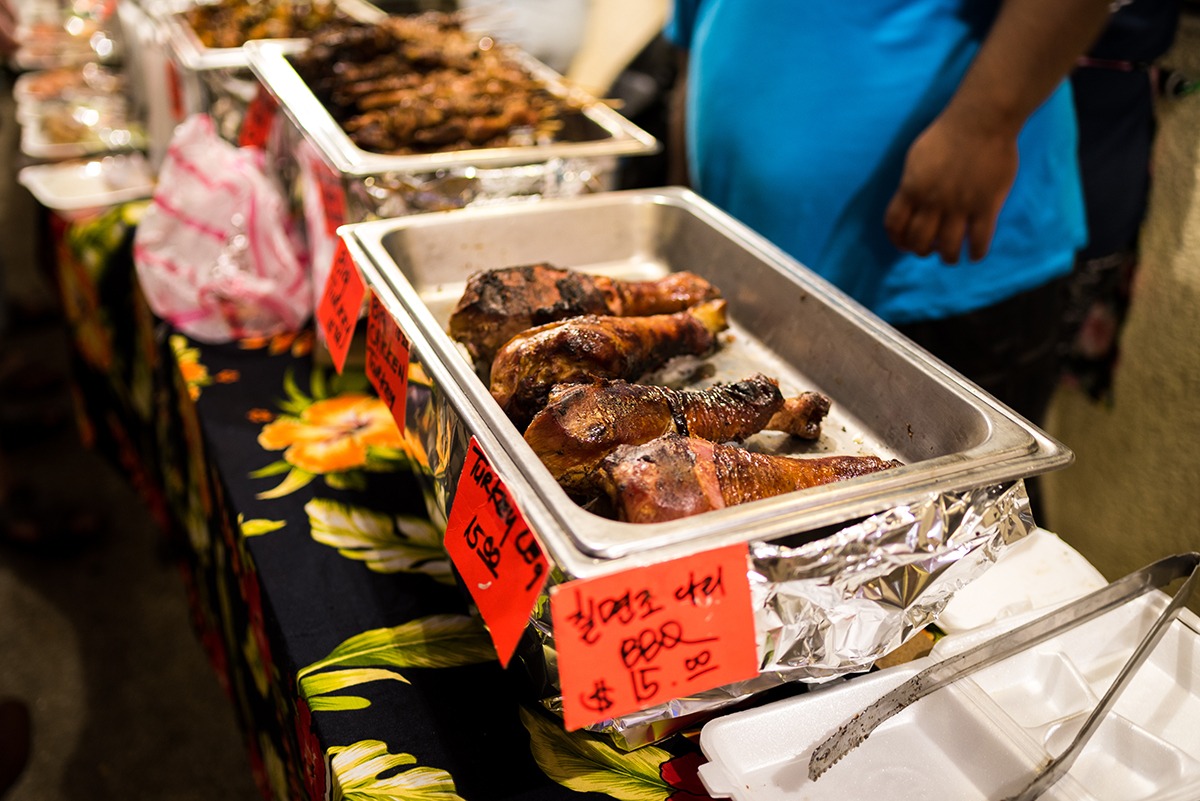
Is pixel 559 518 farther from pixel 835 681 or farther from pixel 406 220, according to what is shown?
pixel 406 220

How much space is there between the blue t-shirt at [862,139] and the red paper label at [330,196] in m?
0.87

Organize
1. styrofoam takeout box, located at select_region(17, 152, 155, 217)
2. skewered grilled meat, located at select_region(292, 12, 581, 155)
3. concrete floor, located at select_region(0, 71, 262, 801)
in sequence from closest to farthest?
skewered grilled meat, located at select_region(292, 12, 581, 155)
concrete floor, located at select_region(0, 71, 262, 801)
styrofoam takeout box, located at select_region(17, 152, 155, 217)

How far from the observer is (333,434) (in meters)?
1.75

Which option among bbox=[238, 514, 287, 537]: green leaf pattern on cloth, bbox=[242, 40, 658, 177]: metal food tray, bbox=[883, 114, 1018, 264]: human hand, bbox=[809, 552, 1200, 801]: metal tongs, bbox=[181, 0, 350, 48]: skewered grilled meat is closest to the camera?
bbox=[809, 552, 1200, 801]: metal tongs

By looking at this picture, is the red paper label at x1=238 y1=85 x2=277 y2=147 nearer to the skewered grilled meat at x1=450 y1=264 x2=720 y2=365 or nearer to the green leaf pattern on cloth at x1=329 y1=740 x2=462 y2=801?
the skewered grilled meat at x1=450 y1=264 x2=720 y2=365

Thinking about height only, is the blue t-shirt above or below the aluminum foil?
above

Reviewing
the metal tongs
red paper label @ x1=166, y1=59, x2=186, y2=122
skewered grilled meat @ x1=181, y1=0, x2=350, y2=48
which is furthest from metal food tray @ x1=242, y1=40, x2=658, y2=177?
the metal tongs

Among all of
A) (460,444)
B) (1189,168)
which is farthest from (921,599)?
(1189,168)

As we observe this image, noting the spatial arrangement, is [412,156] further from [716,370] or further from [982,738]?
[982,738]

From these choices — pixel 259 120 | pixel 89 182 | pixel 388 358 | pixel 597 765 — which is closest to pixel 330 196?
pixel 259 120

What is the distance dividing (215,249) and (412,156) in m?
0.61

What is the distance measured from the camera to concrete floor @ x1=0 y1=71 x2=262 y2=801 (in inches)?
95.6

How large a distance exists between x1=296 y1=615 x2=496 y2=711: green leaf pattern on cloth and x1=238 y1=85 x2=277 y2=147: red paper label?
4.63 ft

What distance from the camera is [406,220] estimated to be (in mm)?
1567
